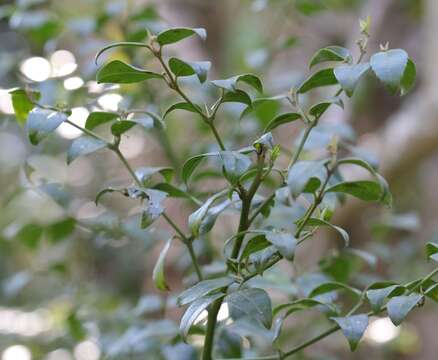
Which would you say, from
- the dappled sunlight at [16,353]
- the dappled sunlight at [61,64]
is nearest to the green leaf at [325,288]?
the dappled sunlight at [61,64]

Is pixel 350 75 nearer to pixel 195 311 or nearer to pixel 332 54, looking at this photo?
pixel 332 54

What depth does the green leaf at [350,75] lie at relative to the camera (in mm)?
587

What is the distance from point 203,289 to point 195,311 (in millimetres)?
24

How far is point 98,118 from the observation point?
76 cm

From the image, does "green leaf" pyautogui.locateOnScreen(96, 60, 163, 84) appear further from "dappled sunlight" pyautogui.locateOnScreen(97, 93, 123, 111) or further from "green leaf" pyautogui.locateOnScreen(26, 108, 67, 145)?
"dappled sunlight" pyautogui.locateOnScreen(97, 93, 123, 111)

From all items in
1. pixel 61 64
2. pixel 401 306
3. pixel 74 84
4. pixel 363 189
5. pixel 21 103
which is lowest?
pixel 401 306

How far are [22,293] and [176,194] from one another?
193 centimetres

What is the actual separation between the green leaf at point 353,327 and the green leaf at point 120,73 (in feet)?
0.91

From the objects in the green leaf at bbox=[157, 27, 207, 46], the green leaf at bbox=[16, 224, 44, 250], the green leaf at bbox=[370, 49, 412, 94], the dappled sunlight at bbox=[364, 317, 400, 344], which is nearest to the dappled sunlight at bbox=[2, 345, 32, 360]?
the green leaf at bbox=[16, 224, 44, 250]

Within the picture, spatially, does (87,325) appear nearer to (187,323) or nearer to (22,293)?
(187,323)

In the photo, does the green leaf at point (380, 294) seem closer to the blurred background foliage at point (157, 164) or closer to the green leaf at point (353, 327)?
the green leaf at point (353, 327)

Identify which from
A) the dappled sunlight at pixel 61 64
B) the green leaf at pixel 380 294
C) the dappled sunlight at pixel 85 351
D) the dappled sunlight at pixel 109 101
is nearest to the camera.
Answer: the green leaf at pixel 380 294

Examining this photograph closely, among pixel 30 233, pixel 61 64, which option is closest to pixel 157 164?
pixel 61 64

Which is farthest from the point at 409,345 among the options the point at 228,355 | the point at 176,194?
the point at 176,194
